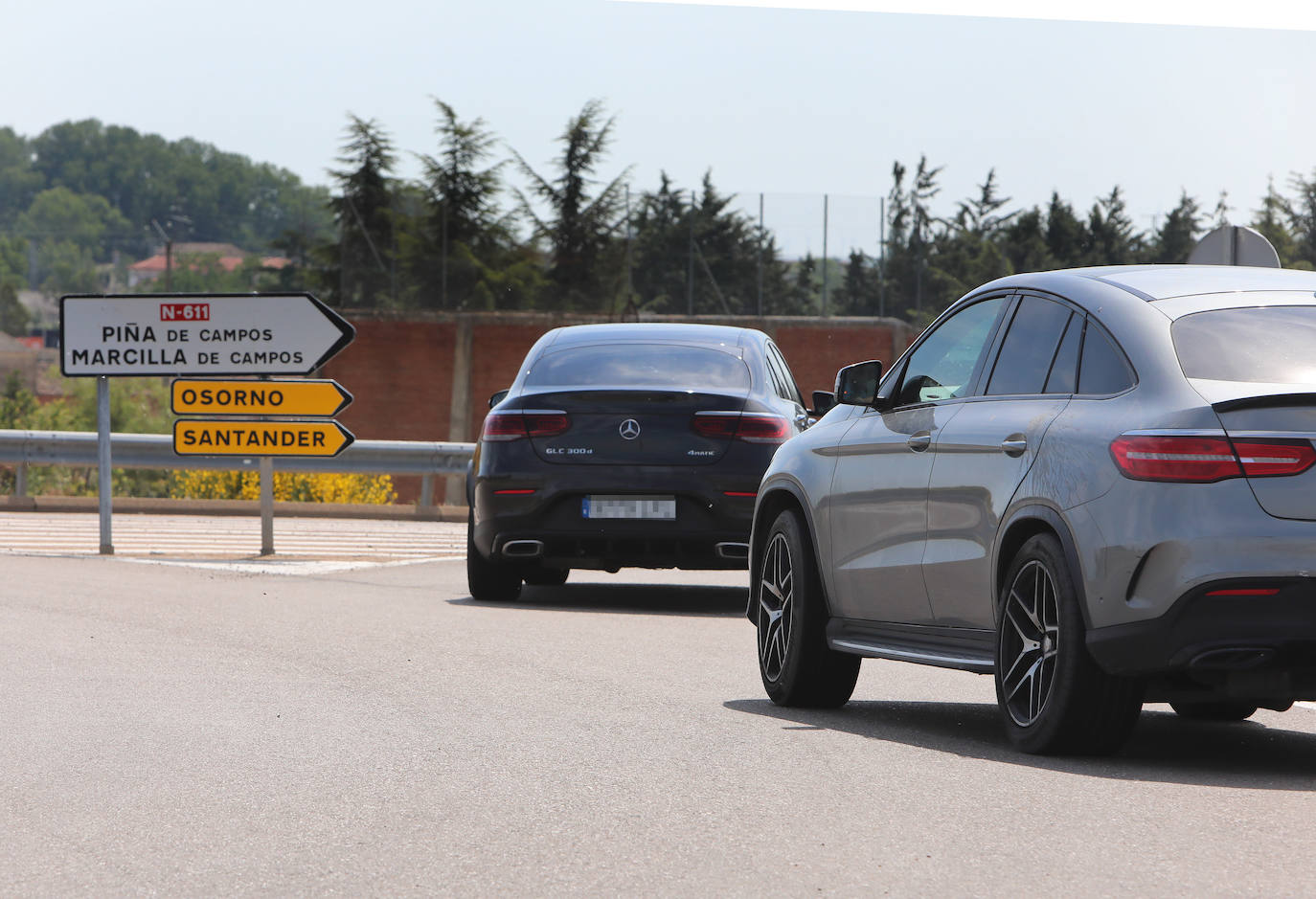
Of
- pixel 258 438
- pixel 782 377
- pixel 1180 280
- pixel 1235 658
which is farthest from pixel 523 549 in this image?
pixel 1235 658

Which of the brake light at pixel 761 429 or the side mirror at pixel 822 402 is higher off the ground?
the side mirror at pixel 822 402

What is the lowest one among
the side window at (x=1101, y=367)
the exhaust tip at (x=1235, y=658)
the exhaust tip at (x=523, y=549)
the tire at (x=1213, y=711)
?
the tire at (x=1213, y=711)

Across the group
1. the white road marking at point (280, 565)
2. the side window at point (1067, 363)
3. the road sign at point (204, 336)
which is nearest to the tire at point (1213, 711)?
the side window at point (1067, 363)

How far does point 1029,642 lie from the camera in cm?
632

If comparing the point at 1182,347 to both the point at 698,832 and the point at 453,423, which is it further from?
the point at 453,423

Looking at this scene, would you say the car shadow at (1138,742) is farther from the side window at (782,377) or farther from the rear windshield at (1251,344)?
the side window at (782,377)

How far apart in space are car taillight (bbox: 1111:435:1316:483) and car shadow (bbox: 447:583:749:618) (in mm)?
6783

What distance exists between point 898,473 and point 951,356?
0.48 meters

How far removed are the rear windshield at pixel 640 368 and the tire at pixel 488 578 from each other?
111 centimetres

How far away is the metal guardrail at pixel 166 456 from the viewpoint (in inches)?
893

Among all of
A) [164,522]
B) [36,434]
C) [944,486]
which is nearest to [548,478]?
[944,486]

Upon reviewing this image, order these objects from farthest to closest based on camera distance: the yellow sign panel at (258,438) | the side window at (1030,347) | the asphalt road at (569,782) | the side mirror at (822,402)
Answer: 1. the yellow sign panel at (258,438)
2. the side mirror at (822,402)
3. the side window at (1030,347)
4. the asphalt road at (569,782)

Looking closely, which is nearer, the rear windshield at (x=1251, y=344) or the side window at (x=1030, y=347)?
the rear windshield at (x=1251, y=344)

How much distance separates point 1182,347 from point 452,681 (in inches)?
143
